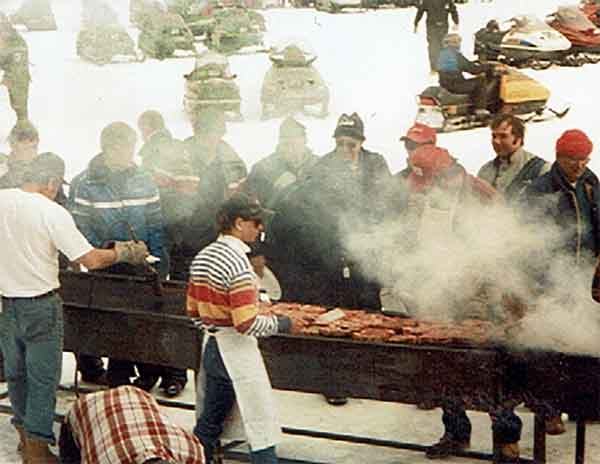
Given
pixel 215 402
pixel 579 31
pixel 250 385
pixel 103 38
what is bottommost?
pixel 215 402

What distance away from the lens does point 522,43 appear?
6.11 metres

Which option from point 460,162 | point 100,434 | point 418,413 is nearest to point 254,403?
point 100,434

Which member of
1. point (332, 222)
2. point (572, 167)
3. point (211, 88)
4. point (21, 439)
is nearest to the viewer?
point (572, 167)

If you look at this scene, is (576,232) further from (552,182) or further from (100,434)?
(100,434)

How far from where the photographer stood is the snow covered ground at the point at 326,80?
19.6 feet

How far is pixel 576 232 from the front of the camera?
5414 mm

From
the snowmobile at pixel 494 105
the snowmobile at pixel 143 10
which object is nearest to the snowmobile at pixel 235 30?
the snowmobile at pixel 143 10

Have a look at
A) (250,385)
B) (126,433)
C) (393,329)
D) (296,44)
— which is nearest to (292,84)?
(296,44)

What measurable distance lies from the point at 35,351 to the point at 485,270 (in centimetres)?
226

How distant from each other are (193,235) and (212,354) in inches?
67.7

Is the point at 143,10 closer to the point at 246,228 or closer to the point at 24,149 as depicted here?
the point at 24,149

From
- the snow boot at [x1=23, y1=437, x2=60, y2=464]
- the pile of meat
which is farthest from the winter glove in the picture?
the snow boot at [x1=23, y1=437, x2=60, y2=464]

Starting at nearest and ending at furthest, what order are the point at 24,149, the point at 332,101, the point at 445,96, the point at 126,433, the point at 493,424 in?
the point at 126,433
the point at 493,424
the point at 445,96
the point at 332,101
the point at 24,149

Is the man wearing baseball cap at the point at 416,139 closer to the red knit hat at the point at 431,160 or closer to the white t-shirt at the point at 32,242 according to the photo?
the red knit hat at the point at 431,160
